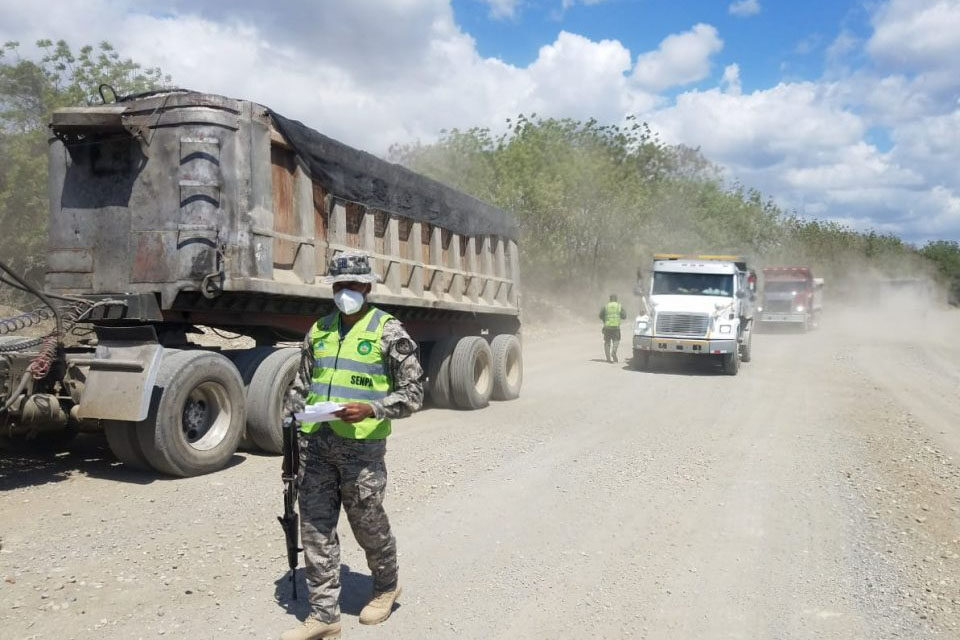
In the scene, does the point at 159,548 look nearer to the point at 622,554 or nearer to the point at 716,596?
the point at 622,554

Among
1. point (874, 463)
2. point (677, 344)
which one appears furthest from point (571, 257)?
point (874, 463)

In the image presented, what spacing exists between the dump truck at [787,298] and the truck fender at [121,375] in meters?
30.3

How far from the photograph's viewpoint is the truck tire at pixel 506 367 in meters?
12.3

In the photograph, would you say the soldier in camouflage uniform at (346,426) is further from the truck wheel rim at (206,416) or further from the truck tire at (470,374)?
the truck tire at (470,374)

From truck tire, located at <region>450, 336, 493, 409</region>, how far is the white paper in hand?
756 centimetres

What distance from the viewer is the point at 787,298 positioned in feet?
108

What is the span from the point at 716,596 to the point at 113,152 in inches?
245

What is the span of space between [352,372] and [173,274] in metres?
3.82

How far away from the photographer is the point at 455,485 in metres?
6.87

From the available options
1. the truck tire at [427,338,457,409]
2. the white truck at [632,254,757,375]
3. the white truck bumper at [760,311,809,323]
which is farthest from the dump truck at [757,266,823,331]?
the truck tire at [427,338,457,409]

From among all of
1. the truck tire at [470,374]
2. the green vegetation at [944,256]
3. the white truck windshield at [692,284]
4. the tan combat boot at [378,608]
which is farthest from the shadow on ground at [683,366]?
the green vegetation at [944,256]

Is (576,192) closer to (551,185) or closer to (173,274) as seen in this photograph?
(551,185)

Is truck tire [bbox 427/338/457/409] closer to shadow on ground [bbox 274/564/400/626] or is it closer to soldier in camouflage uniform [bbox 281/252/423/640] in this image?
shadow on ground [bbox 274/564/400/626]

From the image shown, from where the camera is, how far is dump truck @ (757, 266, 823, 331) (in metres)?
32.8
